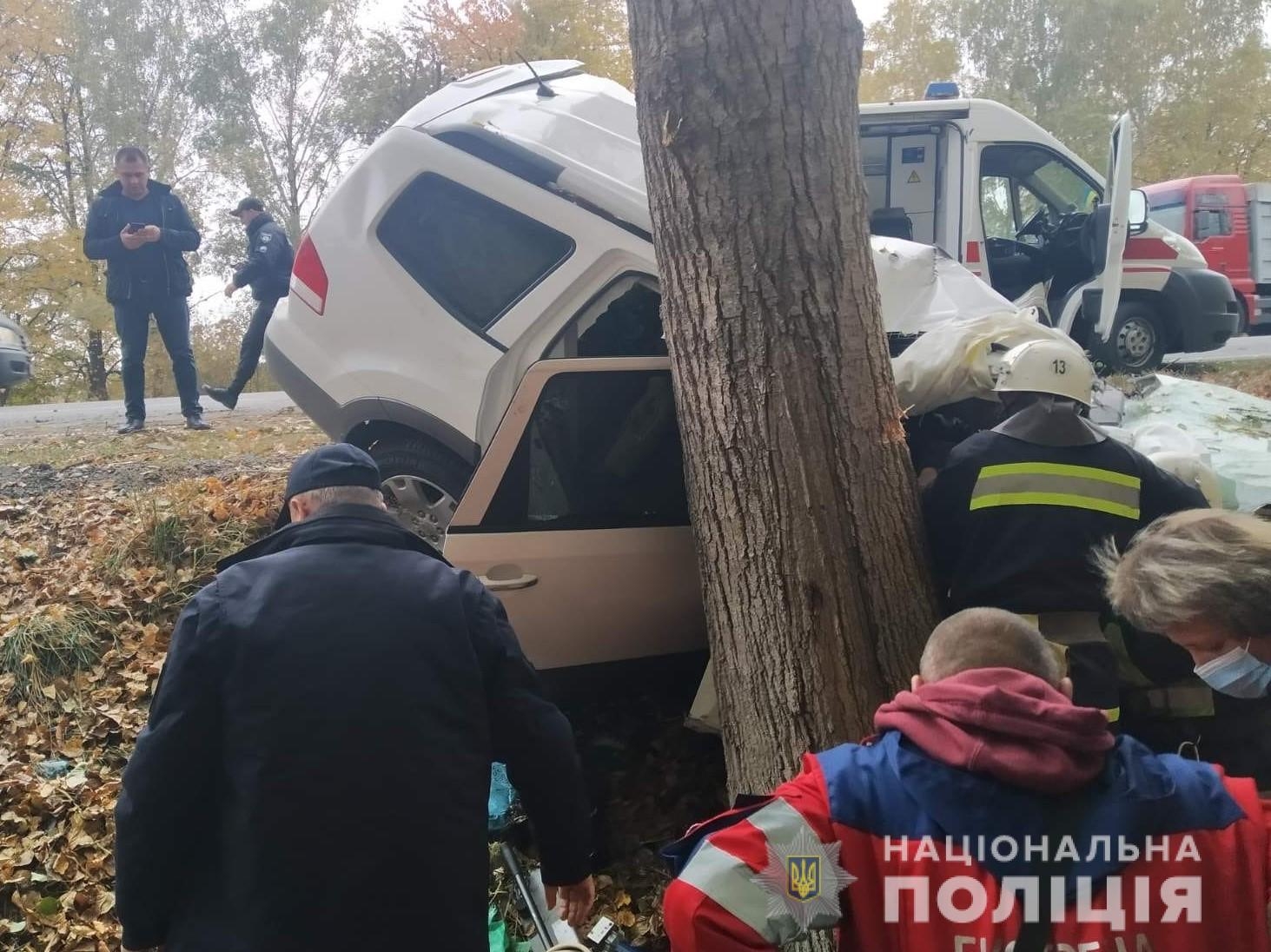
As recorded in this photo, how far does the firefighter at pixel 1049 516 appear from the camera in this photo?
8.74 feet

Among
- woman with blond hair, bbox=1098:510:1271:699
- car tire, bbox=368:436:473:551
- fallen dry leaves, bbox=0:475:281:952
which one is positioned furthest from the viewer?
car tire, bbox=368:436:473:551

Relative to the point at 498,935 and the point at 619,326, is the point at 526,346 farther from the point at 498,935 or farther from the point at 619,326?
the point at 498,935

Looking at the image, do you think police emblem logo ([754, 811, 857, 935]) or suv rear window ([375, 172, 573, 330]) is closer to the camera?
police emblem logo ([754, 811, 857, 935])

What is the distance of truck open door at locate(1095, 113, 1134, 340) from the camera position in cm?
623

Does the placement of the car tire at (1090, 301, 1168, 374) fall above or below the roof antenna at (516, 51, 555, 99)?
below

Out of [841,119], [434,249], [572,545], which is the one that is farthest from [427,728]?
[434,249]

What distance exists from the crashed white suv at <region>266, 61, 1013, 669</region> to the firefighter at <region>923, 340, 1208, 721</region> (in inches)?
44.2

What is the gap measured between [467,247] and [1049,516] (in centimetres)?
296

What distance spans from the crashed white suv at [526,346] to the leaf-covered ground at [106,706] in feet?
2.08

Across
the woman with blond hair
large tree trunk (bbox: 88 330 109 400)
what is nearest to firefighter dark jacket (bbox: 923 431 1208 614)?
the woman with blond hair

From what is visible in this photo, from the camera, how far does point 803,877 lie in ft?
4.82

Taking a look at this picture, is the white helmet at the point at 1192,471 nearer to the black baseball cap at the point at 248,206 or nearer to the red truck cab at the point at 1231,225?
the black baseball cap at the point at 248,206

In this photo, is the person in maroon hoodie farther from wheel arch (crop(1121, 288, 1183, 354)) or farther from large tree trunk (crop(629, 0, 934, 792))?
wheel arch (crop(1121, 288, 1183, 354))

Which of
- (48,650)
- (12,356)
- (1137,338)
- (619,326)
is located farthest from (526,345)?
(1137,338)
